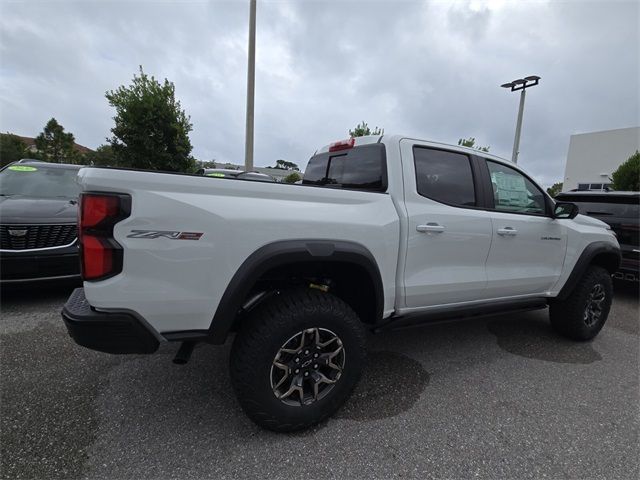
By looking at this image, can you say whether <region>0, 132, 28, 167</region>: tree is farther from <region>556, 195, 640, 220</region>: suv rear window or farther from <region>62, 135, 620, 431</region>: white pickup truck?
<region>556, 195, 640, 220</region>: suv rear window

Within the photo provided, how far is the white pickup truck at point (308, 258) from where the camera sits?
1688 mm

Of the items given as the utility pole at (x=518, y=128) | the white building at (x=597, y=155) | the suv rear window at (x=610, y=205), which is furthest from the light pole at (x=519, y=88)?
the white building at (x=597, y=155)

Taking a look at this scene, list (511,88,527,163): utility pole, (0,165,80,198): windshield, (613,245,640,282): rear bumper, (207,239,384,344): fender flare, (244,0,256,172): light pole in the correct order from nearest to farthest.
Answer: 1. (207,239,384,344): fender flare
2. (0,165,80,198): windshield
3. (613,245,640,282): rear bumper
4. (244,0,256,172): light pole
5. (511,88,527,163): utility pole

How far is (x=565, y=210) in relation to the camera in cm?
329

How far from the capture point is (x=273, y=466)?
1893 millimetres

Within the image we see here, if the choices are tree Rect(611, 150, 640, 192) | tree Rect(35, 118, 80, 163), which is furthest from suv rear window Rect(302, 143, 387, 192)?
tree Rect(35, 118, 80, 163)

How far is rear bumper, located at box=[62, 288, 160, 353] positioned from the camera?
5.53ft

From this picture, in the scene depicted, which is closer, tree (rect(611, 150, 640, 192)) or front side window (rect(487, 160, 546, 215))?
front side window (rect(487, 160, 546, 215))


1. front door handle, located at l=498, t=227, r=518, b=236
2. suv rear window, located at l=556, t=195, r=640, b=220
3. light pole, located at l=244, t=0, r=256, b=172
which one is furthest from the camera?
light pole, located at l=244, t=0, r=256, b=172

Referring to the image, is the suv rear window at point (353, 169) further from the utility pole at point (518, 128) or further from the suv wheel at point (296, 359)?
the utility pole at point (518, 128)

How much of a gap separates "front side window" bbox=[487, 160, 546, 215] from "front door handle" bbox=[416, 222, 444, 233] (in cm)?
81

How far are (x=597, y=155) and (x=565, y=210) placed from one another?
3487 cm

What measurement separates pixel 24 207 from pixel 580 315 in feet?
19.9

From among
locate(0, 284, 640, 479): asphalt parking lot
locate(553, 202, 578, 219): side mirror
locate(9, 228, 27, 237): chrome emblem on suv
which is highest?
locate(553, 202, 578, 219): side mirror
